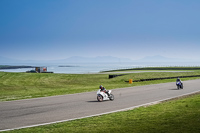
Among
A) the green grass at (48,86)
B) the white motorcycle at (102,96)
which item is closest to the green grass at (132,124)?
the white motorcycle at (102,96)

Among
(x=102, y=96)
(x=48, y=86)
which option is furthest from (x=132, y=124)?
(x=48, y=86)

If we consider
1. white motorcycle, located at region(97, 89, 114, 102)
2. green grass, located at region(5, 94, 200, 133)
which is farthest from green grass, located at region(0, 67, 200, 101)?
green grass, located at region(5, 94, 200, 133)

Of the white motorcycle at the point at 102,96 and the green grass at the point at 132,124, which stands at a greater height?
the white motorcycle at the point at 102,96

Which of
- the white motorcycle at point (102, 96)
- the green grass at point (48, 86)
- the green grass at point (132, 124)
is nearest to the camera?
the green grass at point (132, 124)

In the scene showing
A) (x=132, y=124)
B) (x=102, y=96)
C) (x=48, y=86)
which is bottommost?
(x=48, y=86)

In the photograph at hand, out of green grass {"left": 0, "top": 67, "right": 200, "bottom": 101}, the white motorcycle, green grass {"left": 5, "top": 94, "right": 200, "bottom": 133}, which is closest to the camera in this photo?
green grass {"left": 5, "top": 94, "right": 200, "bottom": 133}

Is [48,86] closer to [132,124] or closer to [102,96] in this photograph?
[102,96]

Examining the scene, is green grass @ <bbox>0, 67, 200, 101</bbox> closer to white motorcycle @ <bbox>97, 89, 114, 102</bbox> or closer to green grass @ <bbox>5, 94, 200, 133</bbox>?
white motorcycle @ <bbox>97, 89, 114, 102</bbox>

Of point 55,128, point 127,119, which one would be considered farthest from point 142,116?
point 55,128

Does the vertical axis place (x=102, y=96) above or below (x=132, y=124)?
above

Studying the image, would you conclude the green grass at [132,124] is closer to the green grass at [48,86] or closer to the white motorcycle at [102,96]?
the white motorcycle at [102,96]

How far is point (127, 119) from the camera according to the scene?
11.5 meters

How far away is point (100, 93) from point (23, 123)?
26.8 feet

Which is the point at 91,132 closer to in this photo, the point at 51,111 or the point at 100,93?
the point at 51,111
